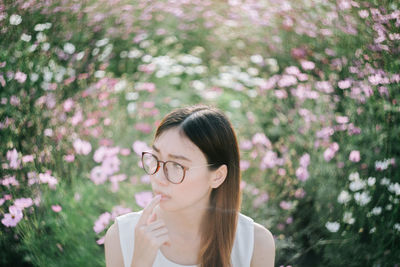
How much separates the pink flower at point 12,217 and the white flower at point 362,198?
5.92 ft

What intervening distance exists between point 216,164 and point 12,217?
50.8 inches

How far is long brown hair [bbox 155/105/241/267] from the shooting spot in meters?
1.44

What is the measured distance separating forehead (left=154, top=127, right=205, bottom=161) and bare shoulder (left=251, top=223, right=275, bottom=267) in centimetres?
43

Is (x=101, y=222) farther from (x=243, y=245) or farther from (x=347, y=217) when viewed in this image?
(x=347, y=217)

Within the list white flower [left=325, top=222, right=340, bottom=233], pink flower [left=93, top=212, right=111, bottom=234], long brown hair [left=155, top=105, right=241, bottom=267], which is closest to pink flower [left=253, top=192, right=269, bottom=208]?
white flower [left=325, top=222, right=340, bottom=233]

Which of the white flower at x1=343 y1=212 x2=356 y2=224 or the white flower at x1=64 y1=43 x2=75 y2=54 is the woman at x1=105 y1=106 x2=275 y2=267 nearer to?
the white flower at x1=343 y1=212 x2=356 y2=224

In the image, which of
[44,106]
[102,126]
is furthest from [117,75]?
[44,106]

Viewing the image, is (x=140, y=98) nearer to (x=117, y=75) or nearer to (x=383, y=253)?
(x=117, y=75)

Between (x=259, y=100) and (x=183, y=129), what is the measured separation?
7.35ft

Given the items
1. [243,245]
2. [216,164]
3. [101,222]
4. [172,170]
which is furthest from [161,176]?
[101,222]

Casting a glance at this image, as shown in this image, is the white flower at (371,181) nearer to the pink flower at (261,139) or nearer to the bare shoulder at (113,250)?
the pink flower at (261,139)

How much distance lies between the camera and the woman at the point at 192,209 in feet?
4.65

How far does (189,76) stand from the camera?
393 cm

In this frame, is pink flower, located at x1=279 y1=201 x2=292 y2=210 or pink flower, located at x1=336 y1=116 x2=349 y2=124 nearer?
pink flower, located at x1=279 y1=201 x2=292 y2=210
